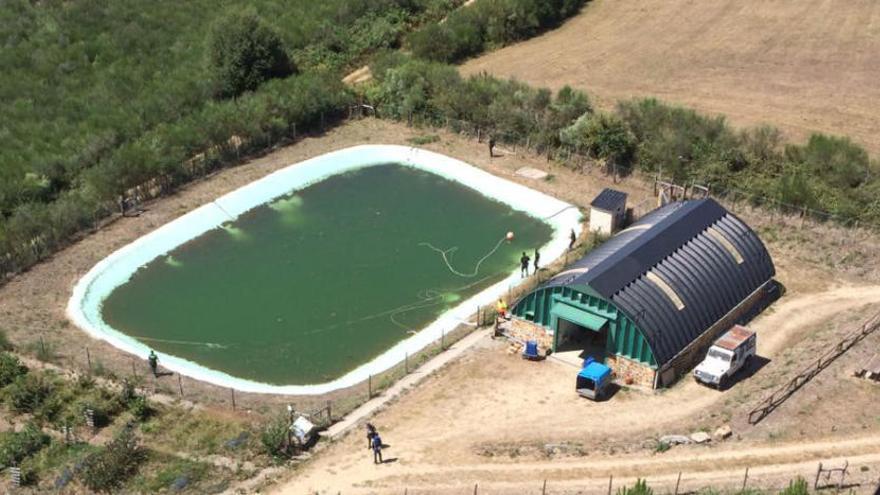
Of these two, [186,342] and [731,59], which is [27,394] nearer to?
[186,342]

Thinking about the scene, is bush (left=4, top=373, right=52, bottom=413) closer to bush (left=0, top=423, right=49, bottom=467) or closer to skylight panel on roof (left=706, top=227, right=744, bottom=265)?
bush (left=0, top=423, right=49, bottom=467)

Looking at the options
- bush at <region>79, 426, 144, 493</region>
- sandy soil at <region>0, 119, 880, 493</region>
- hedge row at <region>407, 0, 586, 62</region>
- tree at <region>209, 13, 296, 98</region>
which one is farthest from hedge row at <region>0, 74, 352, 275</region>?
bush at <region>79, 426, 144, 493</region>

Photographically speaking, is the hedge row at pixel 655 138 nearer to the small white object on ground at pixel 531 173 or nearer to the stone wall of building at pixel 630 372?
the small white object on ground at pixel 531 173

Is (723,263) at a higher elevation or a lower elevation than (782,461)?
higher

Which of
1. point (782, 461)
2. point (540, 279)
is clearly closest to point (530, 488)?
point (782, 461)

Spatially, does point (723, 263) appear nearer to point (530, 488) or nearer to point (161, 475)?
point (530, 488)

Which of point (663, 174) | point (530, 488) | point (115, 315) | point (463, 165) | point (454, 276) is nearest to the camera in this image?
point (530, 488)

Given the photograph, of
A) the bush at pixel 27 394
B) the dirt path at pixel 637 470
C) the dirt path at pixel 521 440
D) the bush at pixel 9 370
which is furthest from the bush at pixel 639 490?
the bush at pixel 9 370
